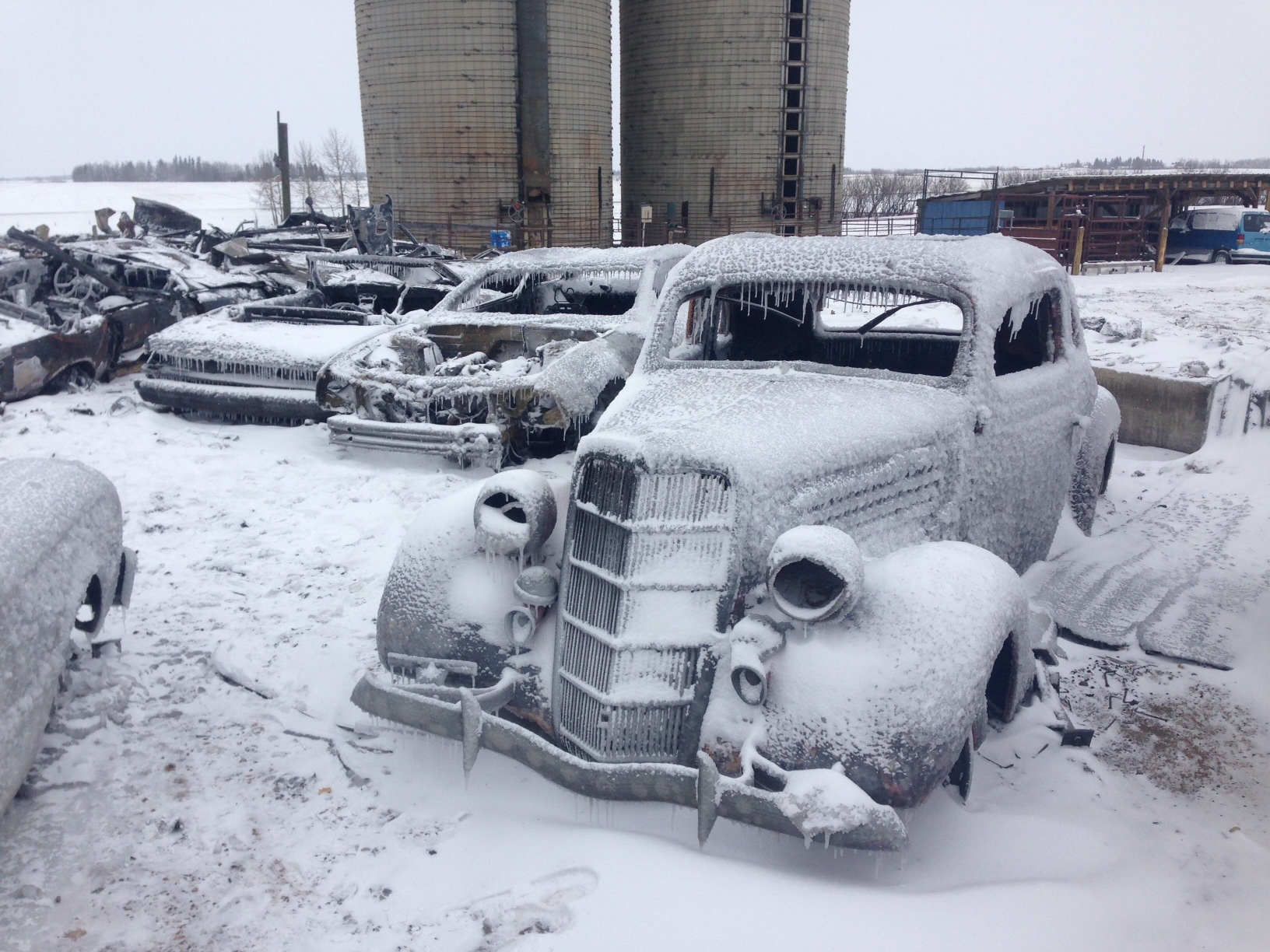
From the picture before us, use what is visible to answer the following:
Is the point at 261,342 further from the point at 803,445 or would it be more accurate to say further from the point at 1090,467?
the point at 1090,467

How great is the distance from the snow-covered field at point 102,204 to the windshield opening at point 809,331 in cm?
2987

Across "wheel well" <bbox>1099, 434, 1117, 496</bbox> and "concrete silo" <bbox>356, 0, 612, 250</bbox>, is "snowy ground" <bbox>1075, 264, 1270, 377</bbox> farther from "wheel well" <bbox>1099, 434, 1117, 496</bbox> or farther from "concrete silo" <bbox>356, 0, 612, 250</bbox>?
"concrete silo" <bbox>356, 0, 612, 250</bbox>

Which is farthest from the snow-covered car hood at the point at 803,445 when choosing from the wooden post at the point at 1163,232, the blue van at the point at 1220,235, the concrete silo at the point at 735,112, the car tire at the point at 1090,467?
the blue van at the point at 1220,235

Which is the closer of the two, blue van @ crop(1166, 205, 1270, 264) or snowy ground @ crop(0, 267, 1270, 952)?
snowy ground @ crop(0, 267, 1270, 952)

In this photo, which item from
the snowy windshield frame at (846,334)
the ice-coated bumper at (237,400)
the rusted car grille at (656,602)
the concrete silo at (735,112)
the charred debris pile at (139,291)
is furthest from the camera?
the concrete silo at (735,112)

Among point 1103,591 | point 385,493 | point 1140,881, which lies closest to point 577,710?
point 1140,881

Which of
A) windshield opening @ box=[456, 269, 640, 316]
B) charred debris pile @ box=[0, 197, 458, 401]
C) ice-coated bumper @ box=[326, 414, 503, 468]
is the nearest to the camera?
ice-coated bumper @ box=[326, 414, 503, 468]

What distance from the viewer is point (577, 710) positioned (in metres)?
2.96

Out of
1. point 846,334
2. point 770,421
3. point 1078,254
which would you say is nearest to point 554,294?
point 846,334

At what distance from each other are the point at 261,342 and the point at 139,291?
11.1 feet

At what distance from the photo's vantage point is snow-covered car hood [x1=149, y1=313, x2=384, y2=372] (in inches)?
298

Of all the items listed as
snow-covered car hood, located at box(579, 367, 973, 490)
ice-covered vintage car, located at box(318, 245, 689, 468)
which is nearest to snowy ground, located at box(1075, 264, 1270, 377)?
ice-covered vintage car, located at box(318, 245, 689, 468)

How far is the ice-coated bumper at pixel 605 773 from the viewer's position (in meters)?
2.48

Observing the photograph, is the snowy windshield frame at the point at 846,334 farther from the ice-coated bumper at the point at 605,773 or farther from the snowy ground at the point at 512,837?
the ice-coated bumper at the point at 605,773
